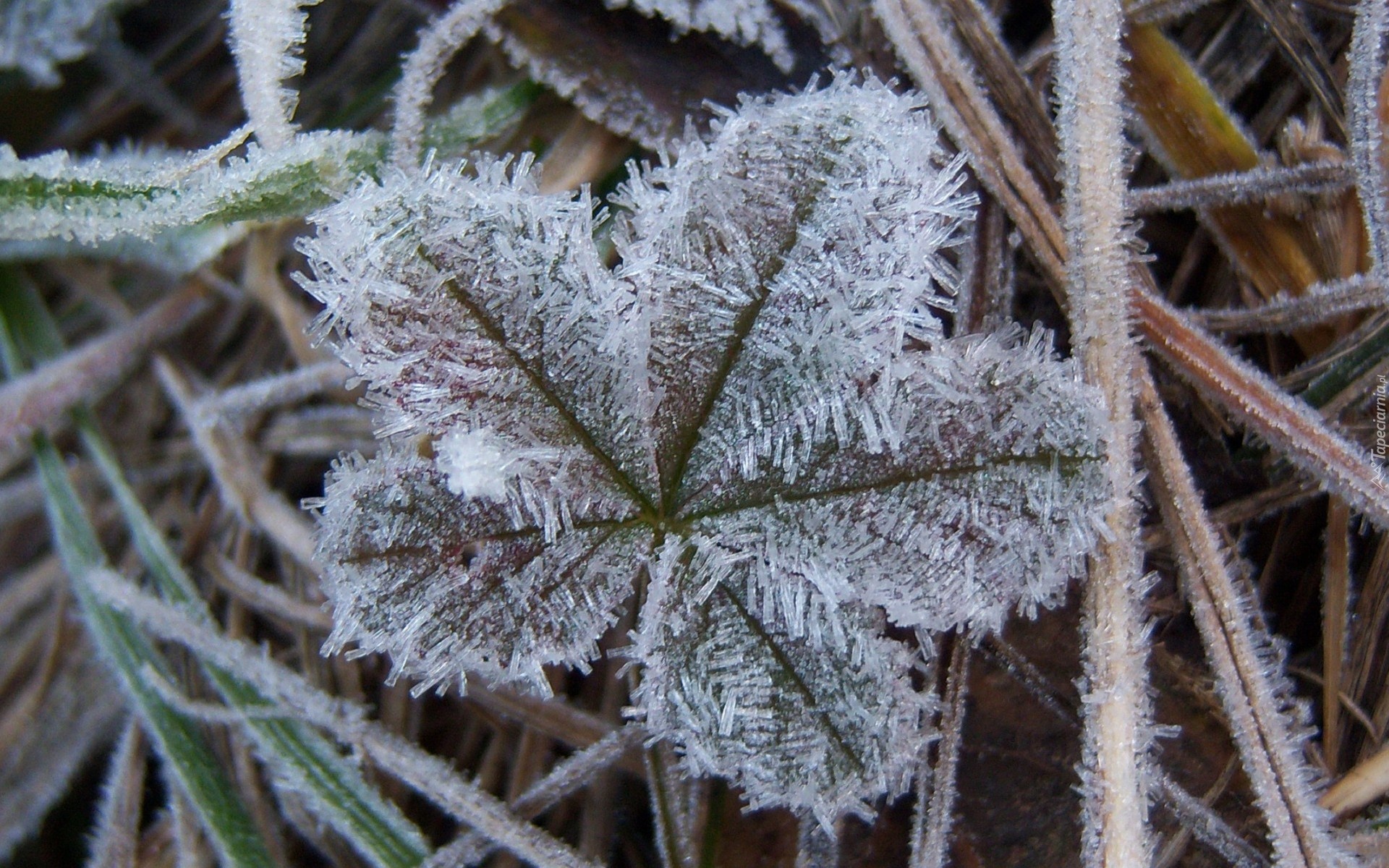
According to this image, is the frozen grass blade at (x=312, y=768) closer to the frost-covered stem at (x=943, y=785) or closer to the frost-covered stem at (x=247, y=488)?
the frost-covered stem at (x=247, y=488)

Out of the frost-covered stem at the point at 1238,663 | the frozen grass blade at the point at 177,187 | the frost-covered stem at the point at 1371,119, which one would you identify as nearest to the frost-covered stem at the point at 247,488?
the frozen grass blade at the point at 177,187

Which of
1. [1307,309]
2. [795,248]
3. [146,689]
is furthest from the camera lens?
[146,689]

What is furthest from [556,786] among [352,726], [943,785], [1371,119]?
[1371,119]

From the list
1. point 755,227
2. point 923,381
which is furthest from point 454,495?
point 923,381

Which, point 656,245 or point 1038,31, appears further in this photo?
point 1038,31

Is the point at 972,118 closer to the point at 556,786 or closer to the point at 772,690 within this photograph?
the point at 772,690

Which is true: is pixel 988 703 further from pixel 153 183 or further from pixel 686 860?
pixel 153 183

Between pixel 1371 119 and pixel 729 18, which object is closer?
pixel 1371 119
